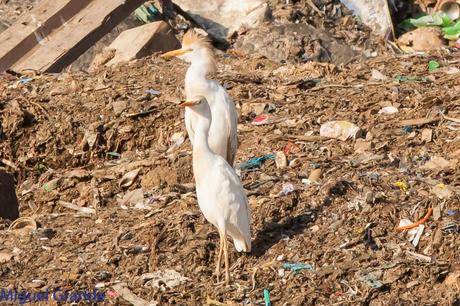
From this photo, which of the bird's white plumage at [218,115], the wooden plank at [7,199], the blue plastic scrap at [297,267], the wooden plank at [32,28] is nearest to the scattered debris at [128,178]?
the bird's white plumage at [218,115]

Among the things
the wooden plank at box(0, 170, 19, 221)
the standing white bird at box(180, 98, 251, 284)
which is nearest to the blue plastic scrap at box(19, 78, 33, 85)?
the wooden plank at box(0, 170, 19, 221)

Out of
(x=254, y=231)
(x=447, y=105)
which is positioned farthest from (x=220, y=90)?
(x=447, y=105)

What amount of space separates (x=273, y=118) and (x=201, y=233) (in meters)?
2.34

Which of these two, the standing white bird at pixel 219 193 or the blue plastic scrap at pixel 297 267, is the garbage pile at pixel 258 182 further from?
the standing white bird at pixel 219 193

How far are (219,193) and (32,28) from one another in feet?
16.1

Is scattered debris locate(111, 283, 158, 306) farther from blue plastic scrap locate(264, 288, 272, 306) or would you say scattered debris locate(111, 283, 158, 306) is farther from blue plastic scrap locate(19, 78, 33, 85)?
blue plastic scrap locate(19, 78, 33, 85)

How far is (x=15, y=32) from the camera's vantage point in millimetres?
10758

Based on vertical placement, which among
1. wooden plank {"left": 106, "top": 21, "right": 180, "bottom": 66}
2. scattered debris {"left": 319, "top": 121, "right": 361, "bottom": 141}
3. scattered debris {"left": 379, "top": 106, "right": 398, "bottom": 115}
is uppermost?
wooden plank {"left": 106, "top": 21, "right": 180, "bottom": 66}

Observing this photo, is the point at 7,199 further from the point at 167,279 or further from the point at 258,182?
the point at 258,182

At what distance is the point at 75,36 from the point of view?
10.6 m

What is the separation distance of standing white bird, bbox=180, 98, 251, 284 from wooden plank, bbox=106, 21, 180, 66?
4198mm

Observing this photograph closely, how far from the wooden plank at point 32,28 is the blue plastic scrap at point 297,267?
16.6ft

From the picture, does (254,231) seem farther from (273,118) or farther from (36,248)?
(273,118)

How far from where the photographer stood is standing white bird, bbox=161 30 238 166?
7531mm
